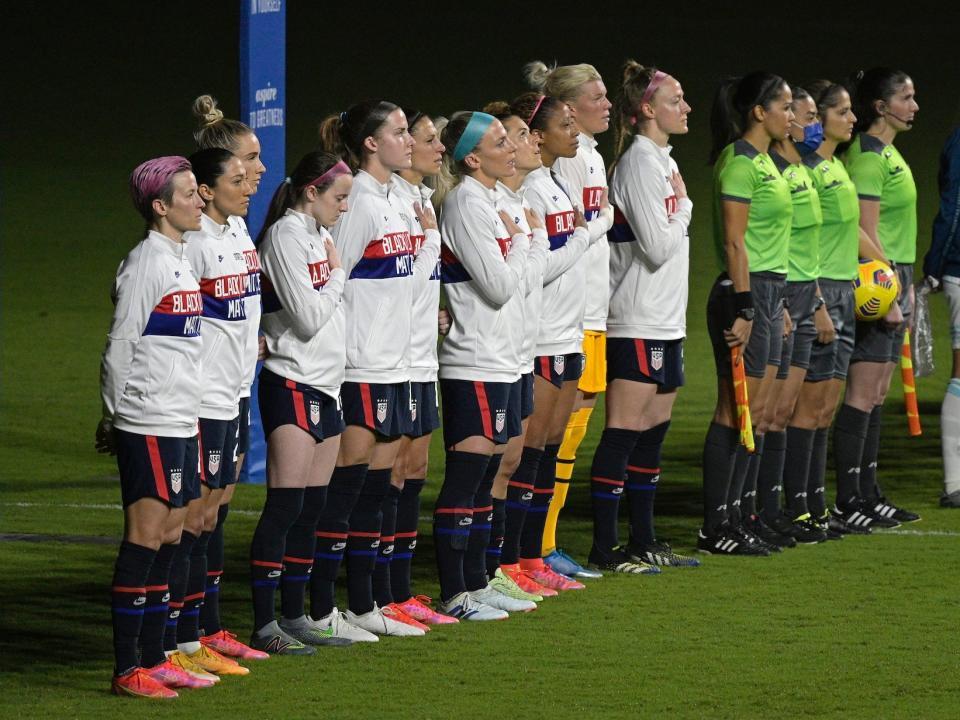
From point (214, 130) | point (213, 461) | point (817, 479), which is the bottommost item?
point (817, 479)

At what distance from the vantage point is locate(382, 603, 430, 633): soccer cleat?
6.90 metres

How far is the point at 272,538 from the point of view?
643 centimetres

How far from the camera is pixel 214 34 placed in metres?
26.1

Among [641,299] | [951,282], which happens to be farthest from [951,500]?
[641,299]

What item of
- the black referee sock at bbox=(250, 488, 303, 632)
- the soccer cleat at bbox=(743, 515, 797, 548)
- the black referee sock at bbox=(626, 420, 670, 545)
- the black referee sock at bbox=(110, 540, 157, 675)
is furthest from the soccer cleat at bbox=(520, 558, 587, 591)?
the black referee sock at bbox=(110, 540, 157, 675)

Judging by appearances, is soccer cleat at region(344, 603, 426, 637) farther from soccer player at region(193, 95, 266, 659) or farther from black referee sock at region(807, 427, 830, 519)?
black referee sock at region(807, 427, 830, 519)

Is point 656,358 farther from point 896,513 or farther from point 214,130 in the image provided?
point 214,130

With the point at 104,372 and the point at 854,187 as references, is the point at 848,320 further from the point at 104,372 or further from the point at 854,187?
the point at 104,372

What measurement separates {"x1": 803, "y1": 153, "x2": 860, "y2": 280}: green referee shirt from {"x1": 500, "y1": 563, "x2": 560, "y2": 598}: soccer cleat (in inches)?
89.5

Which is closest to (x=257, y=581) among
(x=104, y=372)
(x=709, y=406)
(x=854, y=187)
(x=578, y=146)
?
(x=104, y=372)

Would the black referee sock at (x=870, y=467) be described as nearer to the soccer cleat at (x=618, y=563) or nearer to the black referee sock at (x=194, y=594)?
the soccer cleat at (x=618, y=563)

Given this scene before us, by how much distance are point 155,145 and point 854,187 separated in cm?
1395

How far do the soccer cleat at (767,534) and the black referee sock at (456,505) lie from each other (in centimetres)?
209

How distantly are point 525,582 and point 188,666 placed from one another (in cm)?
191
